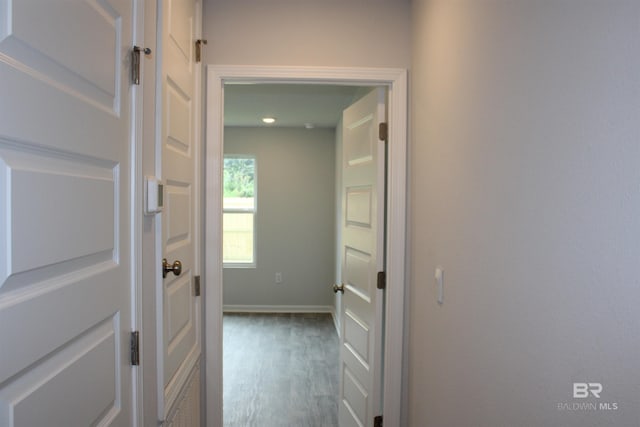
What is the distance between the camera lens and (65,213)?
0.81 m

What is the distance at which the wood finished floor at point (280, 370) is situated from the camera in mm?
3010

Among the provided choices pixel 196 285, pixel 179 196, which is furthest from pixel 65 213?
pixel 196 285

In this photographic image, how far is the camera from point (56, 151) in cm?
78

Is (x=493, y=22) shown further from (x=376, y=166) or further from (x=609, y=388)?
(x=376, y=166)

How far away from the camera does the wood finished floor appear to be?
118 inches

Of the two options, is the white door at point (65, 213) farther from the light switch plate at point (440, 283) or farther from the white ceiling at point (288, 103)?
the white ceiling at point (288, 103)

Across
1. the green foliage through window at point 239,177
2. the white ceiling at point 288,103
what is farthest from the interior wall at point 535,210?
the green foliage through window at point 239,177

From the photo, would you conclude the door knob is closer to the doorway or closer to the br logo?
the br logo

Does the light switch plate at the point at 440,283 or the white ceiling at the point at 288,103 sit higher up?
the white ceiling at the point at 288,103

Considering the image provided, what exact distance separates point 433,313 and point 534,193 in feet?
2.85

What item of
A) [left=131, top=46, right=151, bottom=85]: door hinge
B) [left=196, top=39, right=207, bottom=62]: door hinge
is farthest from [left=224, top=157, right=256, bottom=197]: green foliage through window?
[left=131, top=46, right=151, bottom=85]: door hinge

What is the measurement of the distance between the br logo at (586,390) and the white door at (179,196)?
1.16 metres

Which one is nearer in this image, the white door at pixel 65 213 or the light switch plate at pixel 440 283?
the white door at pixel 65 213

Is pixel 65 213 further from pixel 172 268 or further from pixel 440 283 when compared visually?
pixel 440 283
